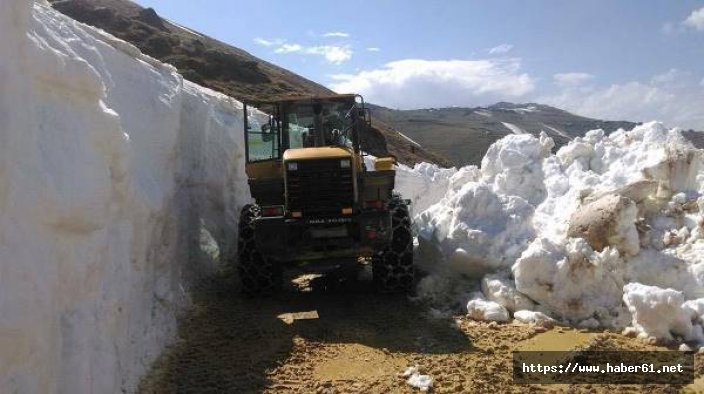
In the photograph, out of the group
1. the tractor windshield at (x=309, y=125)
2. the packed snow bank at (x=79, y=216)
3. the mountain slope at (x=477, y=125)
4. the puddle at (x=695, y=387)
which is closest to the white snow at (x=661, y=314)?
the puddle at (x=695, y=387)

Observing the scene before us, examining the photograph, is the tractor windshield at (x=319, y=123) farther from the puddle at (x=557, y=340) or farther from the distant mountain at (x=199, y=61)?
the distant mountain at (x=199, y=61)

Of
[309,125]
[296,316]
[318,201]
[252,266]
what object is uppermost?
[309,125]

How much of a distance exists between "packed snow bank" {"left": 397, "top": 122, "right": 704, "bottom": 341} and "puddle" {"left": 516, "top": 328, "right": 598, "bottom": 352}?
31 centimetres

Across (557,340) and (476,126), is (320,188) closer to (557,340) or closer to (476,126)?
(557,340)

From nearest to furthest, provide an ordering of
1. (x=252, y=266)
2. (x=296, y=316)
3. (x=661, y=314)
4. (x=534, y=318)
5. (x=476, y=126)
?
(x=661, y=314) < (x=534, y=318) < (x=296, y=316) < (x=252, y=266) < (x=476, y=126)

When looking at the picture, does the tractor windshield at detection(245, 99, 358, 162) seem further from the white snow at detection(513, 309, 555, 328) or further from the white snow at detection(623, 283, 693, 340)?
the white snow at detection(623, 283, 693, 340)

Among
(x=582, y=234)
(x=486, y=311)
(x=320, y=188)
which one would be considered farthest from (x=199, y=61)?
(x=486, y=311)

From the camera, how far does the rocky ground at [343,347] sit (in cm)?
556

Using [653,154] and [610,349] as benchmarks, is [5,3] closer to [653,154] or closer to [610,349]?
[610,349]

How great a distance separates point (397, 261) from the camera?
8.45 metres

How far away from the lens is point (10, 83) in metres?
3.90

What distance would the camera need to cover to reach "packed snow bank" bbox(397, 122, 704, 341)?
7.28 metres

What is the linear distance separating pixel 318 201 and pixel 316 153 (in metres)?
0.62

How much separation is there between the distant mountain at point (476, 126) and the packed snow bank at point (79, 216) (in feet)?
81.5
